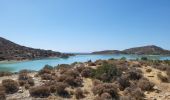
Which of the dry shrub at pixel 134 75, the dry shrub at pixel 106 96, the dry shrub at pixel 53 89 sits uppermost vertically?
the dry shrub at pixel 134 75

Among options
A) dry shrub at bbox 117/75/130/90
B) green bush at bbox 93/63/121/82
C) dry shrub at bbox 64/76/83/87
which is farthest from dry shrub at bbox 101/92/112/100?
green bush at bbox 93/63/121/82

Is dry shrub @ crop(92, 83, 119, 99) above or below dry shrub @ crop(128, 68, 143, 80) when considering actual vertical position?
below


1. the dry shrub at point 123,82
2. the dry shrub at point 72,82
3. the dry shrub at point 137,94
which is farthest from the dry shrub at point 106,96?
the dry shrub at point 72,82

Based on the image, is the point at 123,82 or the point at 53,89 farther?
the point at 123,82

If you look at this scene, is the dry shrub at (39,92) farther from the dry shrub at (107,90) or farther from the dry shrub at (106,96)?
the dry shrub at (106,96)

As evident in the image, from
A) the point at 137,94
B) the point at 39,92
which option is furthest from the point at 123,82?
the point at 39,92

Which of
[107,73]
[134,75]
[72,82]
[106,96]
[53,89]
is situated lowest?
[106,96]

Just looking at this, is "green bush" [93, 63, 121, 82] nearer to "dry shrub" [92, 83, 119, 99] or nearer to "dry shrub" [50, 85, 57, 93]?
"dry shrub" [92, 83, 119, 99]

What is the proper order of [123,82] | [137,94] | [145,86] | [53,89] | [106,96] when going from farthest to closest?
[123,82] < [145,86] < [53,89] < [137,94] < [106,96]

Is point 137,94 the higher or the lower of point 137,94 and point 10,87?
the lower

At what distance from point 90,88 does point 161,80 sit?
7.03m

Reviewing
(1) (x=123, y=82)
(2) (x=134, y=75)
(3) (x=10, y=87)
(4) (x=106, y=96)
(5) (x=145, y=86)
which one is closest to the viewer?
(4) (x=106, y=96)

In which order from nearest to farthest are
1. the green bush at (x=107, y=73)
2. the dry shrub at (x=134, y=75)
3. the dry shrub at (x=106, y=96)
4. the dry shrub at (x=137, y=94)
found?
the dry shrub at (x=106, y=96) < the dry shrub at (x=137, y=94) < the green bush at (x=107, y=73) < the dry shrub at (x=134, y=75)

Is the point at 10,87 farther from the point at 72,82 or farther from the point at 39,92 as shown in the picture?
the point at 72,82
